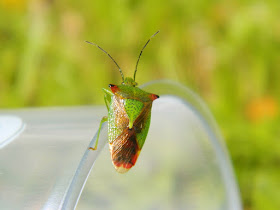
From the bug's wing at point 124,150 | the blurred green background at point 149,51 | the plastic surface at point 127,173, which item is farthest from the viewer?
the blurred green background at point 149,51

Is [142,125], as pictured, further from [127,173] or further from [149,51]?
[149,51]

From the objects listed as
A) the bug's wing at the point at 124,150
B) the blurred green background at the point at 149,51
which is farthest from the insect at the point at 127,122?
the blurred green background at the point at 149,51

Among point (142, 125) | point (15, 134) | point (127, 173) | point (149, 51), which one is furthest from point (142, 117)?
point (149, 51)

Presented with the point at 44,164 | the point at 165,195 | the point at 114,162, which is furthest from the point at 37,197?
the point at 165,195

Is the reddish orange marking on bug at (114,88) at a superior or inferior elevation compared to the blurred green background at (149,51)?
inferior

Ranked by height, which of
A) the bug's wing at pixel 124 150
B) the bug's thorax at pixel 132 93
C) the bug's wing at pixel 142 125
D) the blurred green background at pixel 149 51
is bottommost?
the bug's wing at pixel 124 150

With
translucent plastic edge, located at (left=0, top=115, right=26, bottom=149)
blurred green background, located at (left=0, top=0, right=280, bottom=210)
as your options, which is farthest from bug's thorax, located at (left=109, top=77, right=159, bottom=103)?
blurred green background, located at (left=0, top=0, right=280, bottom=210)

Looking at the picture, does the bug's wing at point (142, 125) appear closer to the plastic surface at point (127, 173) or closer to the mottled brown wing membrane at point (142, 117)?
the mottled brown wing membrane at point (142, 117)
